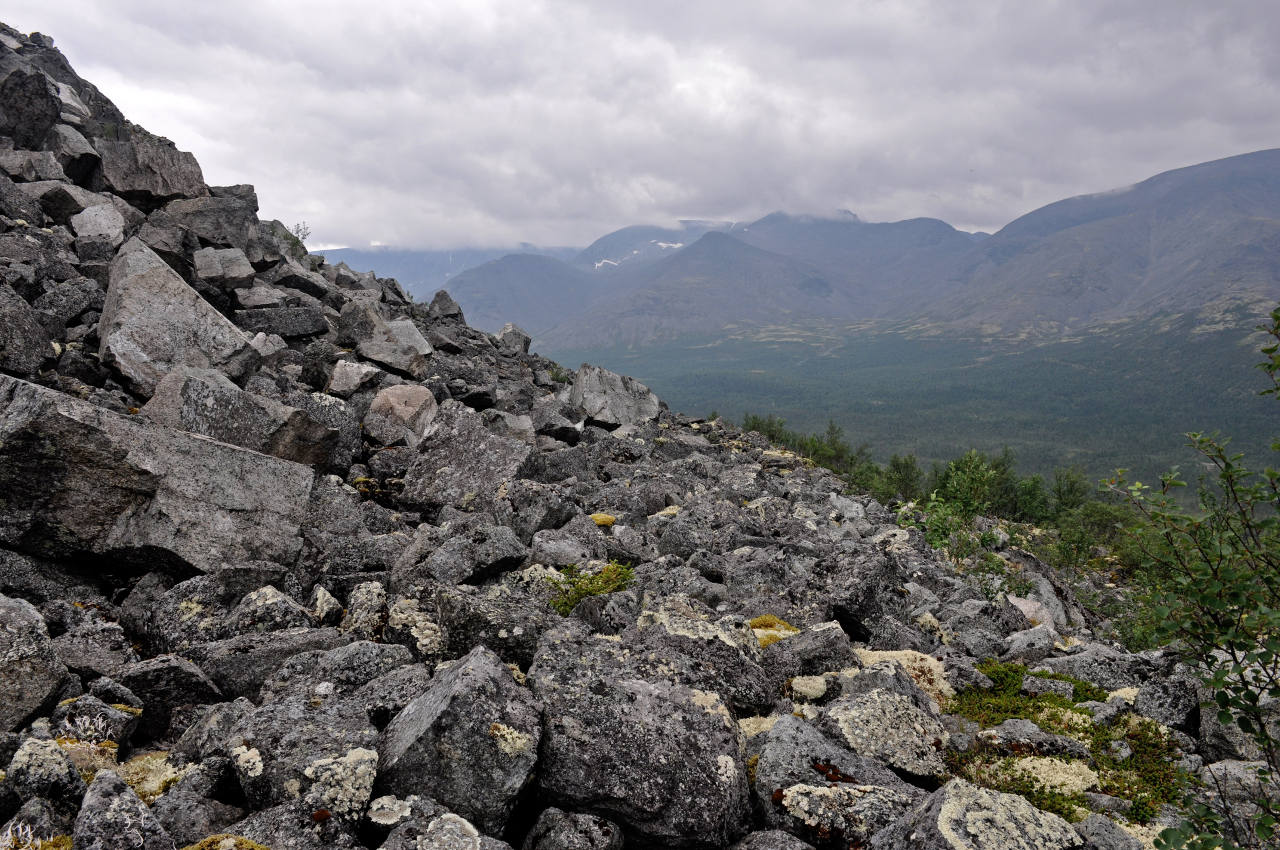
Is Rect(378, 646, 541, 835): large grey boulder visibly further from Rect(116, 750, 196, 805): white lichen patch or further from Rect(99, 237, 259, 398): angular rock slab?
Rect(99, 237, 259, 398): angular rock slab

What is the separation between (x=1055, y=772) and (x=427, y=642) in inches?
302

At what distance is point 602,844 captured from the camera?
589cm

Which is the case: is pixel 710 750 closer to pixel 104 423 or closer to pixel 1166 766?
pixel 1166 766

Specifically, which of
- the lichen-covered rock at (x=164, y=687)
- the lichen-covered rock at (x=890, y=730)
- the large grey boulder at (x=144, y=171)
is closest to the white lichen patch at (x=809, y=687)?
the lichen-covered rock at (x=890, y=730)

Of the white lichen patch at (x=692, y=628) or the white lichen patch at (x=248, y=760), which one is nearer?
the white lichen patch at (x=248, y=760)

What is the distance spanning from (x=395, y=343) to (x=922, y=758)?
2572cm

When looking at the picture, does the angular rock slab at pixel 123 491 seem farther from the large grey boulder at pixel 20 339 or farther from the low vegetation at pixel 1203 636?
the low vegetation at pixel 1203 636

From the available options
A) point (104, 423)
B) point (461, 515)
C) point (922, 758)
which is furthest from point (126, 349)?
point (922, 758)

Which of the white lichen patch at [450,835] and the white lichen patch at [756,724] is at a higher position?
the white lichen patch at [450,835]

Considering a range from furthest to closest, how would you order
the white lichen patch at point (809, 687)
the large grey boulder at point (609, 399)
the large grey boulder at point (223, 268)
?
the large grey boulder at point (609, 399)
the large grey boulder at point (223, 268)
the white lichen patch at point (809, 687)

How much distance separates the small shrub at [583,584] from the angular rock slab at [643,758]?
4142 mm

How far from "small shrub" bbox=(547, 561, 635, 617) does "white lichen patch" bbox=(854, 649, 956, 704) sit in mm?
4314

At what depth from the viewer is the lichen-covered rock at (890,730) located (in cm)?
774

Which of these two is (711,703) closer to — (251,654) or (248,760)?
Result: (248,760)
